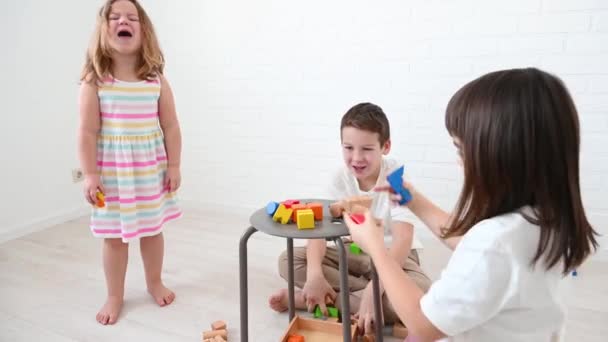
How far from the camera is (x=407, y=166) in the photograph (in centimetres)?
208

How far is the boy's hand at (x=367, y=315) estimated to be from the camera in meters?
1.31

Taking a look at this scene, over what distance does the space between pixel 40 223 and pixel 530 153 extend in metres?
2.35

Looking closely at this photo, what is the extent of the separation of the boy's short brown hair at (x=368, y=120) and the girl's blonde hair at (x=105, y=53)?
2.17 feet

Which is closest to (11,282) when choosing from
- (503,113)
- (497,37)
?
(503,113)

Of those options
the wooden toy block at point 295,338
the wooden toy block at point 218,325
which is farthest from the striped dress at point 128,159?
the wooden toy block at point 295,338

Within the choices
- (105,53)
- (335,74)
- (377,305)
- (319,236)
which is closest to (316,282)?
(377,305)

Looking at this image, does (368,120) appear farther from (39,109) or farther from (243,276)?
(39,109)

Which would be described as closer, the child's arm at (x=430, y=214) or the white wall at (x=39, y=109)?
the child's arm at (x=430, y=214)

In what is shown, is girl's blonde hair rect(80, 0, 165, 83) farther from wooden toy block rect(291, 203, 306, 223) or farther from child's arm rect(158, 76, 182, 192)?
wooden toy block rect(291, 203, 306, 223)


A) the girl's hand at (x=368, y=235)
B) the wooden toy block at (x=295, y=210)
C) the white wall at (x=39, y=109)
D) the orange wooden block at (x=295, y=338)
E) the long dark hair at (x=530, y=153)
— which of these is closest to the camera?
the long dark hair at (x=530, y=153)

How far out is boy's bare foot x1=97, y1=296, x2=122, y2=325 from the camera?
147cm

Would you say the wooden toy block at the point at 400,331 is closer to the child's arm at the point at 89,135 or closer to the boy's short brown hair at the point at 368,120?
the boy's short brown hair at the point at 368,120

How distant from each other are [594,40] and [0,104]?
99.1 inches

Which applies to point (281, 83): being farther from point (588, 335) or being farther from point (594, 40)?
point (588, 335)
